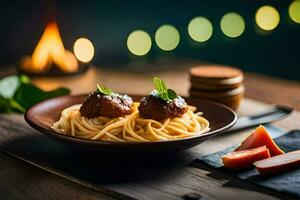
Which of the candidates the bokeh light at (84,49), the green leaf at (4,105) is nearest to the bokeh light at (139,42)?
the bokeh light at (84,49)

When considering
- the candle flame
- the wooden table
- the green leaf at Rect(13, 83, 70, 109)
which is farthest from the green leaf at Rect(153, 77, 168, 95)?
the candle flame

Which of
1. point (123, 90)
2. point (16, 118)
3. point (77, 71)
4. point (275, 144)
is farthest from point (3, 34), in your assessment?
point (275, 144)

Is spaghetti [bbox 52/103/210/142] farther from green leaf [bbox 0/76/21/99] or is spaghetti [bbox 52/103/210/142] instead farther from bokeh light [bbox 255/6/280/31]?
bokeh light [bbox 255/6/280/31]

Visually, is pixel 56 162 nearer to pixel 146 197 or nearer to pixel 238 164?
pixel 146 197

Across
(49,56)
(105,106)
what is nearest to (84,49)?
(49,56)

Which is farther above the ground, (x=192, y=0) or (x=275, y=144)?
(x=192, y=0)

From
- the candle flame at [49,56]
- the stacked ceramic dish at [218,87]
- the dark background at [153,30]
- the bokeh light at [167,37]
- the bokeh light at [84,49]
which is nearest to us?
the stacked ceramic dish at [218,87]

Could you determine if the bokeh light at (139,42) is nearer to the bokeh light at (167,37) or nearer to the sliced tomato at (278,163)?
the bokeh light at (167,37)
